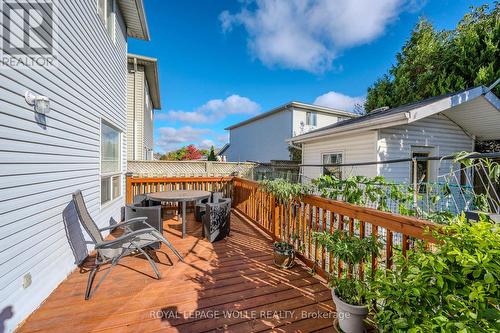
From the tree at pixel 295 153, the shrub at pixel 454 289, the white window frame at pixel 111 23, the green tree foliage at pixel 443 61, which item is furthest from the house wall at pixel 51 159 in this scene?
the green tree foliage at pixel 443 61

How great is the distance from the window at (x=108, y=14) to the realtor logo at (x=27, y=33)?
6.65 feet

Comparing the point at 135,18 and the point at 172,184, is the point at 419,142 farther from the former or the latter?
the point at 135,18

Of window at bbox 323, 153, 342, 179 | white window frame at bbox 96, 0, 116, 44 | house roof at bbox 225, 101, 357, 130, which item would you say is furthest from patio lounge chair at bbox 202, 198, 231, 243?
house roof at bbox 225, 101, 357, 130

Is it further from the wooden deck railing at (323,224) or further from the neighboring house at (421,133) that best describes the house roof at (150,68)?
the neighboring house at (421,133)

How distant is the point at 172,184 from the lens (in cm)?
662

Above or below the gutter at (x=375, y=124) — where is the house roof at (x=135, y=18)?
above

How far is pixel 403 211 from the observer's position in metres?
2.22

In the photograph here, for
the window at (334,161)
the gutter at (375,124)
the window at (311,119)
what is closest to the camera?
the gutter at (375,124)

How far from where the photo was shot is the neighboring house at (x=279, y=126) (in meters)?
14.5

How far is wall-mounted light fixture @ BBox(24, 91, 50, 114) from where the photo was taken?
7.14ft

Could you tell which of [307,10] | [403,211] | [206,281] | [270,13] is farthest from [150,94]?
[403,211]

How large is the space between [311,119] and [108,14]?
12612 millimetres

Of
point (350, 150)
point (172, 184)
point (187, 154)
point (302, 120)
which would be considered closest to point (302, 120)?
point (302, 120)

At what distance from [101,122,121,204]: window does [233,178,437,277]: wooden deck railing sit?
Answer: 3.04m
